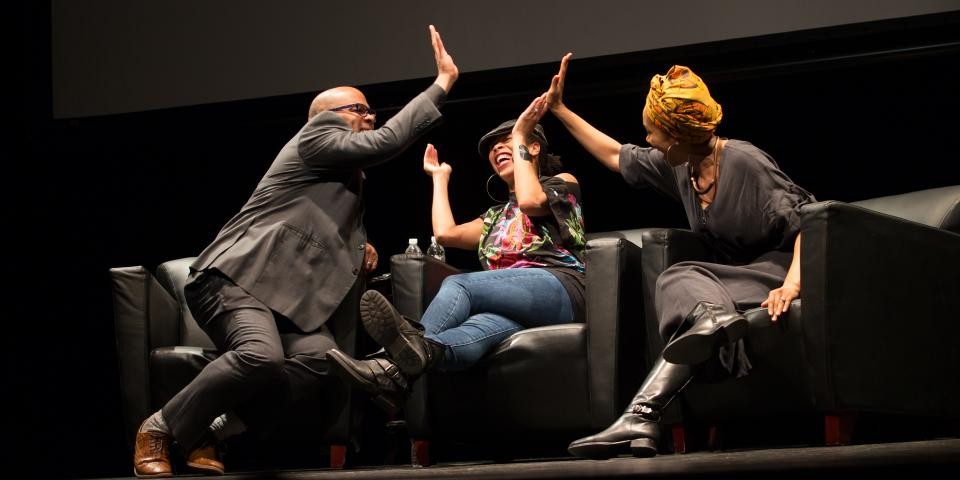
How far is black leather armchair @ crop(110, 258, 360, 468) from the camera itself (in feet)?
9.74

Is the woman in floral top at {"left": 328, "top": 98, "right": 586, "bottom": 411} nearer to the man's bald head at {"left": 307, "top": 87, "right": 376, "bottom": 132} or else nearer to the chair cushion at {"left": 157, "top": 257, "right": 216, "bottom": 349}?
the man's bald head at {"left": 307, "top": 87, "right": 376, "bottom": 132}

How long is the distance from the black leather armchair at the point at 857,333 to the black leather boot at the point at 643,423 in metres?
0.22

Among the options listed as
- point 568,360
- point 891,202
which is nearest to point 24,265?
point 568,360

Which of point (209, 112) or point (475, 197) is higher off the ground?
point (209, 112)

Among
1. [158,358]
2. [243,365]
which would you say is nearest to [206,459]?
[243,365]

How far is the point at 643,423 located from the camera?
7.67 feet

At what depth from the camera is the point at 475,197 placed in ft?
13.8

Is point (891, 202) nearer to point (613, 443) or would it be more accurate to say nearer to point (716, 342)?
point (716, 342)

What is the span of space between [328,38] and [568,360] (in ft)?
6.93

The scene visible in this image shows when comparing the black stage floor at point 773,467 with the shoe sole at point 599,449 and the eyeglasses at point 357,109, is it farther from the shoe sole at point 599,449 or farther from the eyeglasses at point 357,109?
the eyeglasses at point 357,109

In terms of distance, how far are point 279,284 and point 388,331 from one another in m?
0.43

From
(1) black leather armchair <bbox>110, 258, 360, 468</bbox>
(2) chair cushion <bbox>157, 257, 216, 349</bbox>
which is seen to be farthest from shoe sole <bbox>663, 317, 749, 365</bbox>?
(2) chair cushion <bbox>157, 257, 216, 349</bbox>

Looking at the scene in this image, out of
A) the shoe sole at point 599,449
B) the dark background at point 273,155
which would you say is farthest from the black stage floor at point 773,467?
the dark background at point 273,155

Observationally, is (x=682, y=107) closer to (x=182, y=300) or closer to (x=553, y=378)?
(x=553, y=378)
